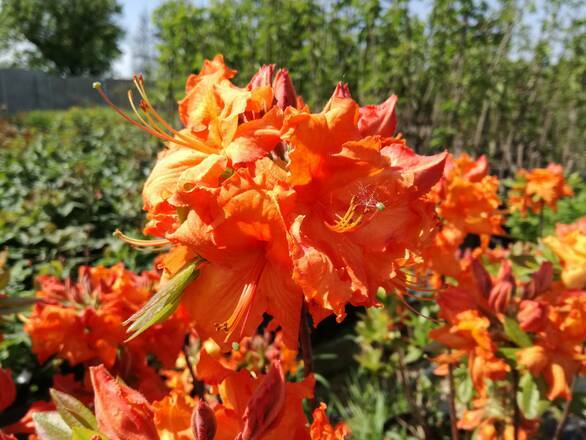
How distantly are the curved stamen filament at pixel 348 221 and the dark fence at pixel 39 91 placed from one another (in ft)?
77.2

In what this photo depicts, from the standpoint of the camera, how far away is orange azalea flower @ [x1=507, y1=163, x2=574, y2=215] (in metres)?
3.04

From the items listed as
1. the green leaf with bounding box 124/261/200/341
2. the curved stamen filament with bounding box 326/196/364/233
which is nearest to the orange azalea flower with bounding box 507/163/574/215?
the curved stamen filament with bounding box 326/196/364/233

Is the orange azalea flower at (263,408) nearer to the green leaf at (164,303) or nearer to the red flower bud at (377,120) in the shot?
the green leaf at (164,303)

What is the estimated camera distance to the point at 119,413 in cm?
→ 61

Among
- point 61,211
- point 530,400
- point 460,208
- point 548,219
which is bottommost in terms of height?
point 548,219

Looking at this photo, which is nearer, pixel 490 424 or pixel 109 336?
pixel 109 336

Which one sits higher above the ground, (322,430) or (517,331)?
(322,430)

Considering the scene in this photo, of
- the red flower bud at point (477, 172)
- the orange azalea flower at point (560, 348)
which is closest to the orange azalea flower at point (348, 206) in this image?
the orange azalea flower at point (560, 348)

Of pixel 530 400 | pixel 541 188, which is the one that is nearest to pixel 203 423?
pixel 530 400

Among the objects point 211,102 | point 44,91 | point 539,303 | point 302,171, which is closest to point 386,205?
point 302,171

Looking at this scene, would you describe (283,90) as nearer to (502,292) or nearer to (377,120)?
(377,120)

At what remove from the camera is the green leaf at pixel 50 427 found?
702 mm

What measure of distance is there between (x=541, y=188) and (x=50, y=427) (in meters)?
3.02

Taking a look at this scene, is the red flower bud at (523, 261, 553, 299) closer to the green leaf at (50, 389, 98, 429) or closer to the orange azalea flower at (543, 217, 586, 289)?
the orange azalea flower at (543, 217, 586, 289)
